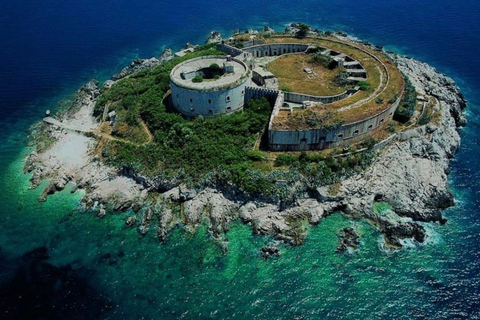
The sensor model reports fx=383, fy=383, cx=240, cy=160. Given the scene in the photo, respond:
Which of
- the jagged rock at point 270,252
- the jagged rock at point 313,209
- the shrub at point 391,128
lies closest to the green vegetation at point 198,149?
the jagged rock at point 313,209

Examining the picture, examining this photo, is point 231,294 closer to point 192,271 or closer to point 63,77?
point 192,271

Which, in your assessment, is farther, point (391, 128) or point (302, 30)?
point (302, 30)

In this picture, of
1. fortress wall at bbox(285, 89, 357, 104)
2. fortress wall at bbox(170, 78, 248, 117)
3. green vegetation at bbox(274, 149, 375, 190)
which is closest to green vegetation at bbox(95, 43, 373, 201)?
green vegetation at bbox(274, 149, 375, 190)

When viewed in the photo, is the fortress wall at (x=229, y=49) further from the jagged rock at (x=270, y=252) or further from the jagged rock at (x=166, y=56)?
the jagged rock at (x=270, y=252)

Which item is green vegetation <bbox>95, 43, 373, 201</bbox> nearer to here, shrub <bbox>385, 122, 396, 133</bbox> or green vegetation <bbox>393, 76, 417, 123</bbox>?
shrub <bbox>385, 122, 396, 133</bbox>

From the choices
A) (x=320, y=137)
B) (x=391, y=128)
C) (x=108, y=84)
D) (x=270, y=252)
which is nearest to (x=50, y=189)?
(x=270, y=252)

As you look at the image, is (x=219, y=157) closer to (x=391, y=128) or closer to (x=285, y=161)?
(x=285, y=161)

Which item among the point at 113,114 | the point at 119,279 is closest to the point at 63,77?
the point at 113,114
